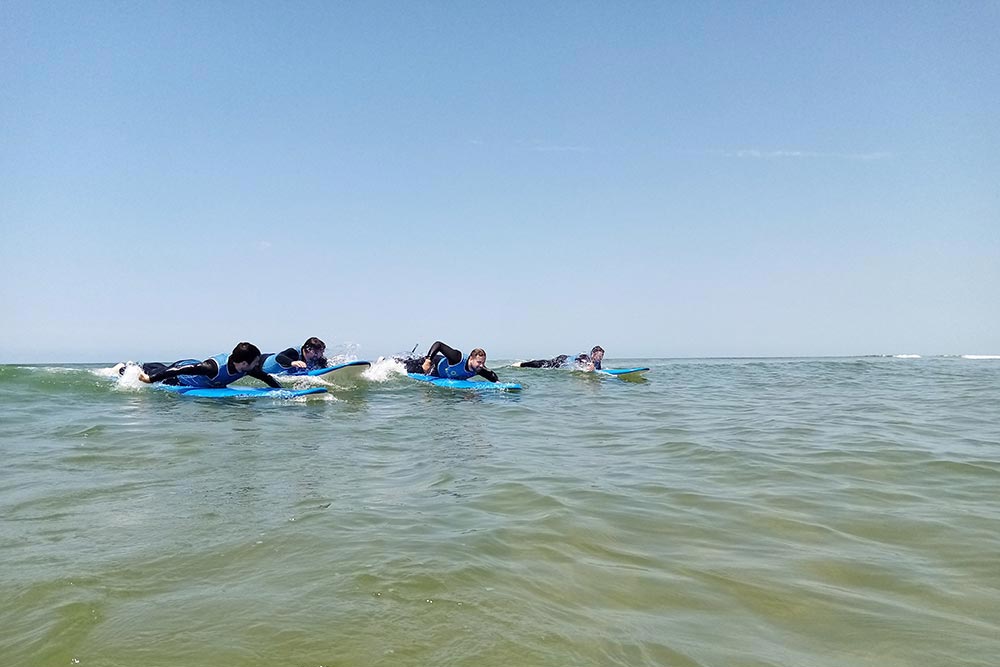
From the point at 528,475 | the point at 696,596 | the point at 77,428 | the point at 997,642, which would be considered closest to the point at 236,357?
the point at 77,428

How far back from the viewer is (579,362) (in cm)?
2417

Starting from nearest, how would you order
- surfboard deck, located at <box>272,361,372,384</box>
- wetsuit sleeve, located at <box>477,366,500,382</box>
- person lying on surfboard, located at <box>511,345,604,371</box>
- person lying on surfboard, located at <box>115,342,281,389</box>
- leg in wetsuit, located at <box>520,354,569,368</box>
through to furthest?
person lying on surfboard, located at <box>115,342,281,389</box>
surfboard deck, located at <box>272,361,372,384</box>
wetsuit sleeve, located at <box>477,366,500,382</box>
person lying on surfboard, located at <box>511,345,604,371</box>
leg in wetsuit, located at <box>520,354,569,368</box>

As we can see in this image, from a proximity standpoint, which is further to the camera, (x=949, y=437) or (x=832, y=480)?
(x=949, y=437)

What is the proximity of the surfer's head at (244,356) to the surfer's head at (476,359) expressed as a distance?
17.5ft

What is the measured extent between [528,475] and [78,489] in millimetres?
3769

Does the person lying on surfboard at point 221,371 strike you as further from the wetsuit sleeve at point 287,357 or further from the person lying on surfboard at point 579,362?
the person lying on surfboard at point 579,362

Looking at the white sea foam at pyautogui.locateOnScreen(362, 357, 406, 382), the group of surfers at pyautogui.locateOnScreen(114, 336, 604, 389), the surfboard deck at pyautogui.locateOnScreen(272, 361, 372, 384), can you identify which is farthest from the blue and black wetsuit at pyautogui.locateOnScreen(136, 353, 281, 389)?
the white sea foam at pyautogui.locateOnScreen(362, 357, 406, 382)

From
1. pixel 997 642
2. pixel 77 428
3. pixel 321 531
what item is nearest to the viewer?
pixel 997 642

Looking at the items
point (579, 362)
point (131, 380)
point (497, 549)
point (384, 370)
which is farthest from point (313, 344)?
point (497, 549)

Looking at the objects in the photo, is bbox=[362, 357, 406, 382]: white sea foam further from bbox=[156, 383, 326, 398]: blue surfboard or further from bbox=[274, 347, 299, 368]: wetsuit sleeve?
A: bbox=[156, 383, 326, 398]: blue surfboard

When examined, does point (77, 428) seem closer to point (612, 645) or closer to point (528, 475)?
point (528, 475)

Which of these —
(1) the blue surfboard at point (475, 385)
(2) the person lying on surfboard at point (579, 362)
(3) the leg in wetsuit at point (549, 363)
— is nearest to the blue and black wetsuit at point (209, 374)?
(1) the blue surfboard at point (475, 385)

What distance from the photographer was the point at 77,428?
27.0 ft

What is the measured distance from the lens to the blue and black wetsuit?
42.7 ft
